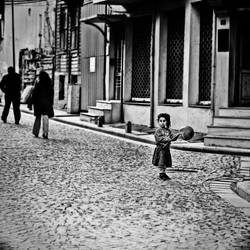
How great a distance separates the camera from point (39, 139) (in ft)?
57.1

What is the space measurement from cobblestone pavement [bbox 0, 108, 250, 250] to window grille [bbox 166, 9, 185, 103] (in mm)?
7330

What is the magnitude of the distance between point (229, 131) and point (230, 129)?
0.18ft

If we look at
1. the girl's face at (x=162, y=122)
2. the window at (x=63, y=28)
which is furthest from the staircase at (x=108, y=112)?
the girl's face at (x=162, y=122)

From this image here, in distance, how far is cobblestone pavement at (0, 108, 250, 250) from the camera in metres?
6.18

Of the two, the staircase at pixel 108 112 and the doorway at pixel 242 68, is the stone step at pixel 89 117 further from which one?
the doorway at pixel 242 68

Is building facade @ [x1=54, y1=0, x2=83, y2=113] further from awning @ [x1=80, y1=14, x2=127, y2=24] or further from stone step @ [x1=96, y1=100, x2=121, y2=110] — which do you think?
awning @ [x1=80, y1=14, x2=127, y2=24]

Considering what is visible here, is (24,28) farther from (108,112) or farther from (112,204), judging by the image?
(112,204)

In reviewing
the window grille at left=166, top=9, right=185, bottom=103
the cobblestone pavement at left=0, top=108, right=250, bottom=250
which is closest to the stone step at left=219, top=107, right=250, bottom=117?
the cobblestone pavement at left=0, top=108, right=250, bottom=250

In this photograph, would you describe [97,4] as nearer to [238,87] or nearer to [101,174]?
[238,87]

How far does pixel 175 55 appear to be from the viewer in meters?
21.5

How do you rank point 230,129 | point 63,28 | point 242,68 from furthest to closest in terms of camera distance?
1. point 63,28
2. point 242,68
3. point 230,129

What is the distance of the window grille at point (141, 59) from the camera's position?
23297 millimetres

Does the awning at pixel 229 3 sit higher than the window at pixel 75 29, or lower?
lower

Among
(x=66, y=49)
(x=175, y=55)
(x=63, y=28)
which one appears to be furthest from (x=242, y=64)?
(x=63, y=28)
